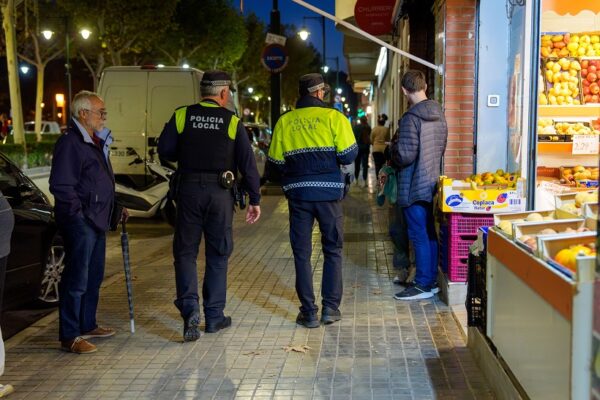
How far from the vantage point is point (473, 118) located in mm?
8102

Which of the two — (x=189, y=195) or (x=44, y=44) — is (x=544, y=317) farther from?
(x=44, y=44)

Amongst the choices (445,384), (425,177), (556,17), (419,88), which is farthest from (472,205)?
(556,17)

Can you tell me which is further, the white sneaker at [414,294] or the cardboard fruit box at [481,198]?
the white sneaker at [414,294]

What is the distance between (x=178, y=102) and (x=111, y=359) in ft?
30.2

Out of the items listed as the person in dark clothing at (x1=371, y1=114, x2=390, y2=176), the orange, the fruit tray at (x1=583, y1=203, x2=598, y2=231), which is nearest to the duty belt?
the fruit tray at (x1=583, y1=203, x2=598, y2=231)

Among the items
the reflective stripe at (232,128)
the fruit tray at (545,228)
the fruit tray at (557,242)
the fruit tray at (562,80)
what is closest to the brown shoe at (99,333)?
Result: the reflective stripe at (232,128)

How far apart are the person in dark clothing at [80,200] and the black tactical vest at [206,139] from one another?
0.62 metres

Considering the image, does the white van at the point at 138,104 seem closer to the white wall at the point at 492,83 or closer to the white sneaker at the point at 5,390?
the white wall at the point at 492,83

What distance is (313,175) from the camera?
20.9 feet

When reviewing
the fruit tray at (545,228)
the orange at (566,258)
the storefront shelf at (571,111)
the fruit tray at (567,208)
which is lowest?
the orange at (566,258)

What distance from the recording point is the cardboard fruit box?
674cm

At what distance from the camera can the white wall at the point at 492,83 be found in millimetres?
7742

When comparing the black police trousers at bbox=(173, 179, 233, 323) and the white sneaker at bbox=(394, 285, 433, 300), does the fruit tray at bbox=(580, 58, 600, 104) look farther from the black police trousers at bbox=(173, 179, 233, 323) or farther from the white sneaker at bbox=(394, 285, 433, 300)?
the black police trousers at bbox=(173, 179, 233, 323)

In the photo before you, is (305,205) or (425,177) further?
(425,177)
